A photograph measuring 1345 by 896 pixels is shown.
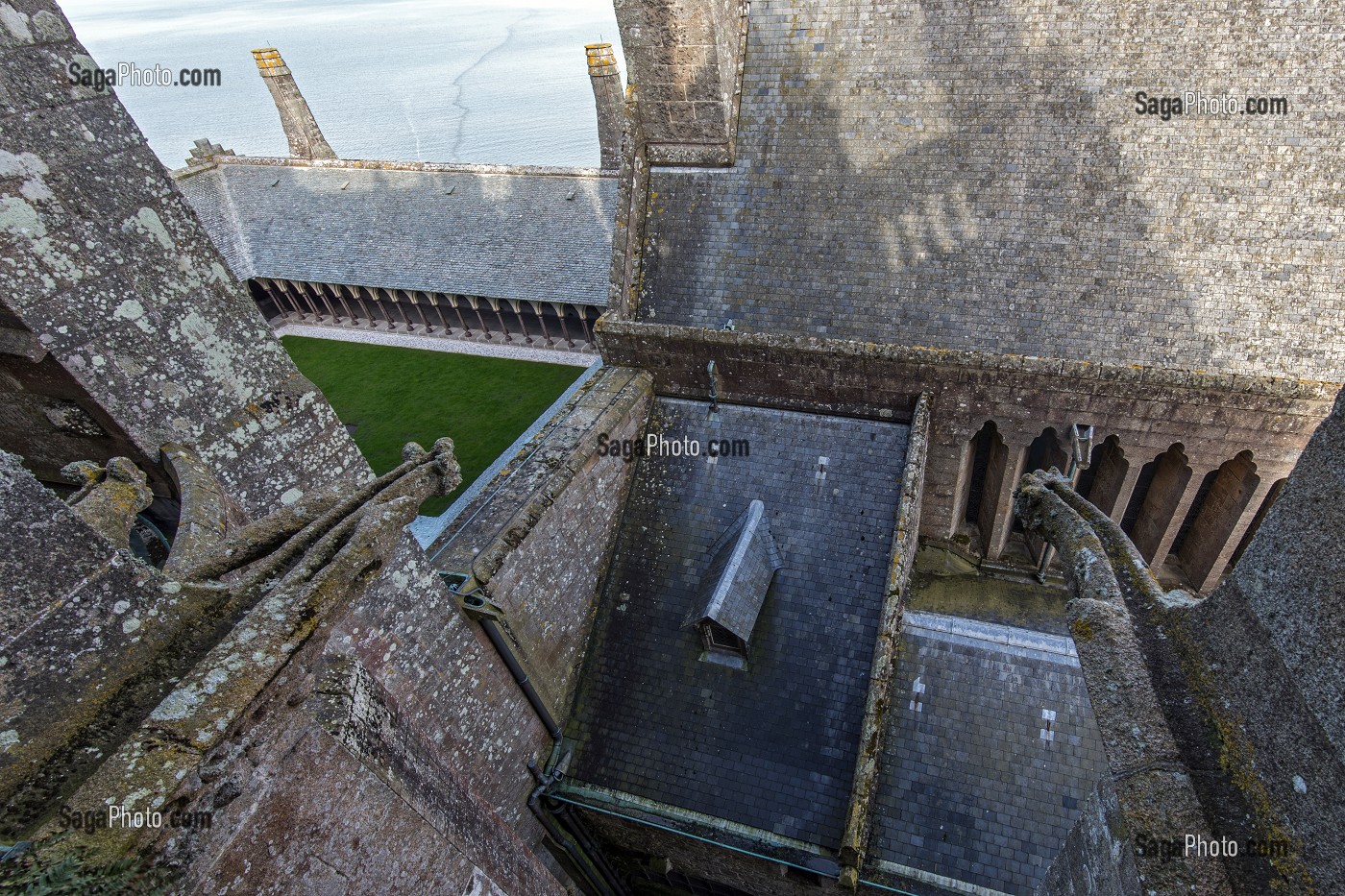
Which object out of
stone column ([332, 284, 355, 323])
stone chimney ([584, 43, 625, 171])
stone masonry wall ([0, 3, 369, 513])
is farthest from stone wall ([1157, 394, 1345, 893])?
stone column ([332, 284, 355, 323])

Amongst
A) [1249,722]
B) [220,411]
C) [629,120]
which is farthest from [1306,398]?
[220,411]

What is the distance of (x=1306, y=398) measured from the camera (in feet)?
27.2

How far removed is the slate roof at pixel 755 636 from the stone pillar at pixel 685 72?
5015 mm

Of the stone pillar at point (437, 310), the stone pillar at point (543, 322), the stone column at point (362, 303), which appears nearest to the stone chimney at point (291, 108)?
the stone column at point (362, 303)

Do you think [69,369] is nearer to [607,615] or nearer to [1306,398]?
[607,615]

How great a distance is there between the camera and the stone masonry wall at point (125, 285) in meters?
5.49

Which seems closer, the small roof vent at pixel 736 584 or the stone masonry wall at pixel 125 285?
the stone masonry wall at pixel 125 285

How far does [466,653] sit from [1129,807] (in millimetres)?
6565

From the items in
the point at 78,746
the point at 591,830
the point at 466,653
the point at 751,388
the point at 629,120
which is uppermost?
the point at 629,120

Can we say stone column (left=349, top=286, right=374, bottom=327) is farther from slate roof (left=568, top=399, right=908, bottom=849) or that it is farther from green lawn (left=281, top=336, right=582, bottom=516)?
slate roof (left=568, top=399, right=908, bottom=849)

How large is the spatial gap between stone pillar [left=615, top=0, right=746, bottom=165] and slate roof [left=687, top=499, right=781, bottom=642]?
22.1ft

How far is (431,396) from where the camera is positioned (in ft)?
79.6

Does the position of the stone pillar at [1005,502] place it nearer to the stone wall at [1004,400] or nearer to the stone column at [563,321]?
the stone wall at [1004,400]

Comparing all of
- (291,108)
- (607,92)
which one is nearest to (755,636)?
(607,92)
